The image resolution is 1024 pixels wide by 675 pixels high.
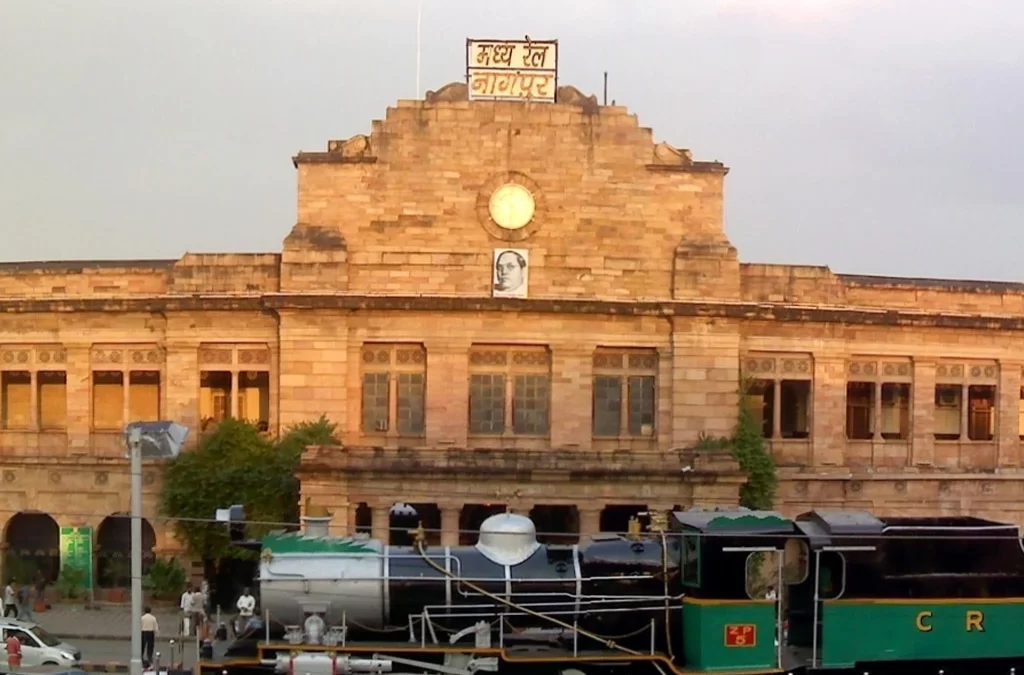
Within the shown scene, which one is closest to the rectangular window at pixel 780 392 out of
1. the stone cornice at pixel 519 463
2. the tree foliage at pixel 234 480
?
the stone cornice at pixel 519 463

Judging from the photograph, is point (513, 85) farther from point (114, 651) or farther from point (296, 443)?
point (114, 651)

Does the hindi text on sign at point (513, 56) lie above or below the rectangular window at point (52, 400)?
above

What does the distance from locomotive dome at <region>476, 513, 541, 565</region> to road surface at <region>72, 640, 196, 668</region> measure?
37.1 feet

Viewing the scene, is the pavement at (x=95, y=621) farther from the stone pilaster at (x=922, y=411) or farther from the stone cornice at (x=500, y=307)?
the stone pilaster at (x=922, y=411)

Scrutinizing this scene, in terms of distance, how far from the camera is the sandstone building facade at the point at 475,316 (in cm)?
3120

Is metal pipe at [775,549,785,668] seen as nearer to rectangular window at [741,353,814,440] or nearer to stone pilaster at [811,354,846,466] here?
rectangular window at [741,353,814,440]

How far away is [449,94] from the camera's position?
31.7 m

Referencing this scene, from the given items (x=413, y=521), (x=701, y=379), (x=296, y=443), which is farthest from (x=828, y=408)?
(x=296, y=443)

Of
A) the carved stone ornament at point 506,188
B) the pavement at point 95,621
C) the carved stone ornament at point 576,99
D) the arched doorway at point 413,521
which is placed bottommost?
the pavement at point 95,621

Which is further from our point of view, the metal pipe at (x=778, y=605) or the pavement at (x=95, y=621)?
the pavement at (x=95, y=621)

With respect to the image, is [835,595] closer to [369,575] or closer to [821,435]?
[369,575]

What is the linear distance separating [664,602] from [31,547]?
25736 mm

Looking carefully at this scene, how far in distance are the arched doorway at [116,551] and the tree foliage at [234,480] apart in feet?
7.85

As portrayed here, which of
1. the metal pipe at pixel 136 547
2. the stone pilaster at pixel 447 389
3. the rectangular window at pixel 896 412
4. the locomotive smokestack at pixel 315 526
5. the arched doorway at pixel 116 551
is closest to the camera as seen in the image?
the metal pipe at pixel 136 547
